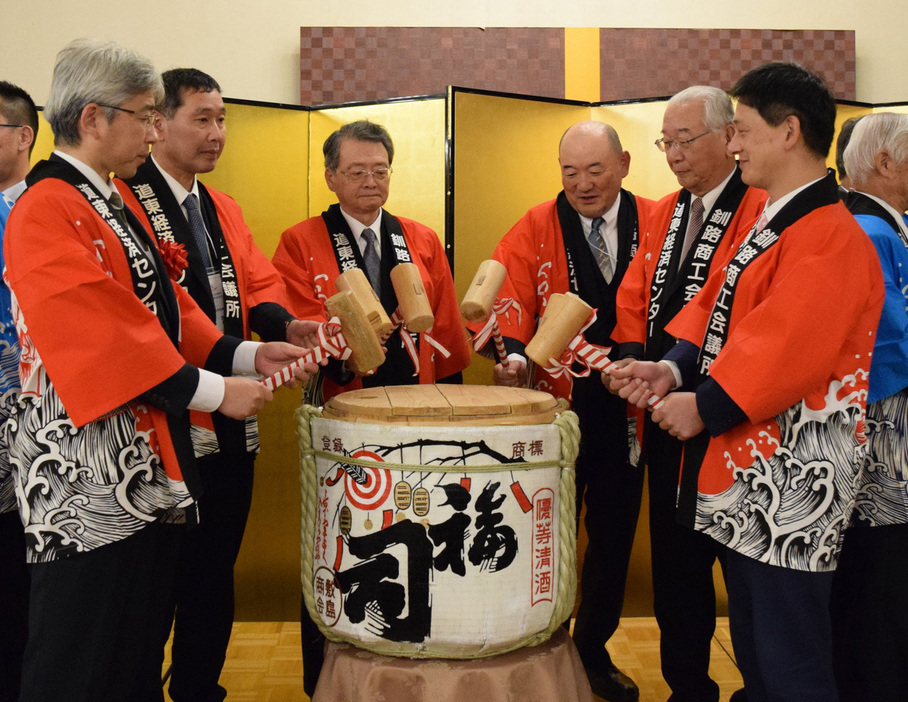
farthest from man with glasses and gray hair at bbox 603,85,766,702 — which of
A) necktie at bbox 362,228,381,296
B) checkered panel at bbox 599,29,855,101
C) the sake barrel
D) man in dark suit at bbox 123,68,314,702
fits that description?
checkered panel at bbox 599,29,855,101

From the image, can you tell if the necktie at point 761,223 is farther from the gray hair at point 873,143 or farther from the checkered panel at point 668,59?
the checkered panel at point 668,59

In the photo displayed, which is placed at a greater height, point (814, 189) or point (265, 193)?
point (265, 193)

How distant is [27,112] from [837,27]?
3341mm

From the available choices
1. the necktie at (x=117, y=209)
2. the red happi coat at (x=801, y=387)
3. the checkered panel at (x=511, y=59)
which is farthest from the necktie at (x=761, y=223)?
the checkered panel at (x=511, y=59)

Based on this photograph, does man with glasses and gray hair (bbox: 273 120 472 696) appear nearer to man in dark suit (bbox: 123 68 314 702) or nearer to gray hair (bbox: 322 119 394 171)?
gray hair (bbox: 322 119 394 171)

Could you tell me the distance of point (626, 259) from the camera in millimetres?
2670

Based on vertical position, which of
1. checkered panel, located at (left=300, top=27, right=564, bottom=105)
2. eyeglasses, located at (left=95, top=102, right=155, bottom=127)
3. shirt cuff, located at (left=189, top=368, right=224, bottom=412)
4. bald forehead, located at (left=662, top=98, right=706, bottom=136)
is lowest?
shirt cuff, located at (left=189, top=368, right=224, bottom=412)


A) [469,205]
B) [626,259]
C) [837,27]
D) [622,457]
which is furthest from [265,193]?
[837,27]

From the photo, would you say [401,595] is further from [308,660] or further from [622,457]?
[622,457]

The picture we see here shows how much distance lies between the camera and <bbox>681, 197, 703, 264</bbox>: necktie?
88.7 inches

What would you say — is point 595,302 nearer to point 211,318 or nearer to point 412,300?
point 412,300

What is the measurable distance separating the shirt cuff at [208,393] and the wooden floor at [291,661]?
1.28 meters

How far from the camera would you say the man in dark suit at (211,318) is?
7.28 feet

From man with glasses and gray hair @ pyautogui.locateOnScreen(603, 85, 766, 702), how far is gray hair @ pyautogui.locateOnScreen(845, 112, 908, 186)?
0.23 metres
